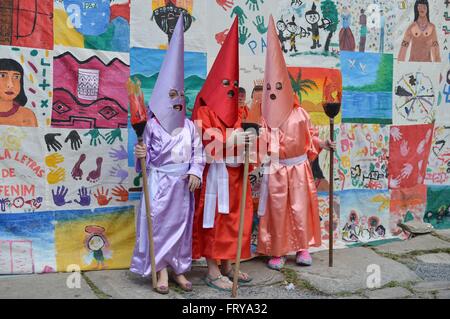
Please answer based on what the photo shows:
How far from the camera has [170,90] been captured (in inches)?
149

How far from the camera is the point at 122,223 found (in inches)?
171

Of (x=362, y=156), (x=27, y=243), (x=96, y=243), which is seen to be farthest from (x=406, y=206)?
(x=27, y=243)

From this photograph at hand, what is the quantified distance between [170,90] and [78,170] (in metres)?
1.05

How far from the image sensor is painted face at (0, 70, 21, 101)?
12.9ft

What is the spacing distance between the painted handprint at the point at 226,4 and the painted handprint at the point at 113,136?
1429 millimetres

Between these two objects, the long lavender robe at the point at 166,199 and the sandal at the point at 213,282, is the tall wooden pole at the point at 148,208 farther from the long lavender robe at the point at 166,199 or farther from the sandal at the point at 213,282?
the sandal at the point at 213,282

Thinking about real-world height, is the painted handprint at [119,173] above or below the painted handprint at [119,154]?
below

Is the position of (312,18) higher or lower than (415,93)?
higher

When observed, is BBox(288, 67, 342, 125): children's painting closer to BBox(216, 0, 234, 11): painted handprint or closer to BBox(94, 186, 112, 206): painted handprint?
BBox(216, 0, 234, 11): painted handprint

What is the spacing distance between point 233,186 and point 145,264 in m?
0.88

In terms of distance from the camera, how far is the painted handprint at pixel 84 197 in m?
4.19

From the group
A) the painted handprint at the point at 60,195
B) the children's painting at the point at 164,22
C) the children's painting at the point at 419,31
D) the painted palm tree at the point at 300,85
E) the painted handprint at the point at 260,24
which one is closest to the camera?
the painted handprint at the point at 60,195

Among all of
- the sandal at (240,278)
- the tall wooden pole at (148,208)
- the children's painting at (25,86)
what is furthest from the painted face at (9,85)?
the sandal at (240,278)

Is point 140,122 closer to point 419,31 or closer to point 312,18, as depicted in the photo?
point 312,18
